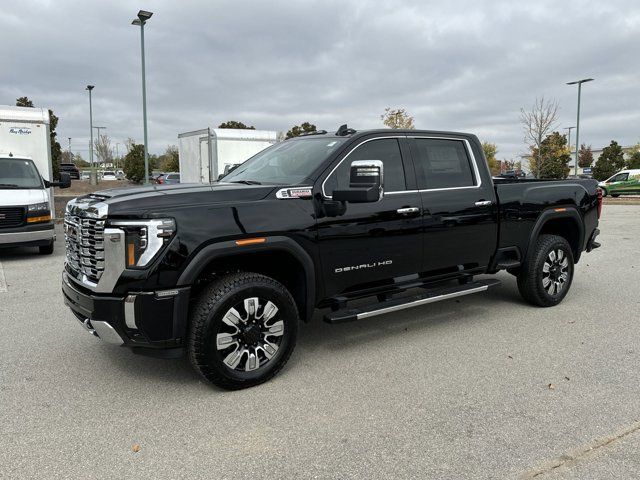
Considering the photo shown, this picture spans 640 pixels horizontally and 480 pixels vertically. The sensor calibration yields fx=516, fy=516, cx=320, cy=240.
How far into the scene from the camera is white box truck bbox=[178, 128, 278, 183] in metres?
15.9

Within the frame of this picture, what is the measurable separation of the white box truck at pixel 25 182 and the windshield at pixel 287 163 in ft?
20.0

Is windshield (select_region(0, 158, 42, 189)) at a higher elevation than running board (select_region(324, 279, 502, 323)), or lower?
higher

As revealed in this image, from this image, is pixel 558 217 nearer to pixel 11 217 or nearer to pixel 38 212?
pixel 38 212

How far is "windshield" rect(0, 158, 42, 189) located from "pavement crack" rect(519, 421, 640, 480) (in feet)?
33.4

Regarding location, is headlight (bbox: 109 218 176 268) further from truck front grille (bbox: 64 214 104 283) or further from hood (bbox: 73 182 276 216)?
truck front grille (bbox: 64 214 104 283)

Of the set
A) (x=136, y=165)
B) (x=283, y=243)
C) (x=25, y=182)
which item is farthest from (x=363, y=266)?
(x=136, y=165)

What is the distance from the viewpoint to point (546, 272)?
5.88 metres

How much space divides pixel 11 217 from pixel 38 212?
0.45m

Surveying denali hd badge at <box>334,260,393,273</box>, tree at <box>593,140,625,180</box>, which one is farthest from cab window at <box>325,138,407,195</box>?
tree at <box>593,140,625,180</box>

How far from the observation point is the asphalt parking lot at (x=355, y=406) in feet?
9.23

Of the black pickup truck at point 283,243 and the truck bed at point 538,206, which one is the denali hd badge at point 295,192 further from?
the truck bed at point 538,206

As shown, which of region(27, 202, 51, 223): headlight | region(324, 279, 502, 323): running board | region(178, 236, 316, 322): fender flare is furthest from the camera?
region(27, 202, 51, 223): headlight

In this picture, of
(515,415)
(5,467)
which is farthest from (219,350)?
(515,415)

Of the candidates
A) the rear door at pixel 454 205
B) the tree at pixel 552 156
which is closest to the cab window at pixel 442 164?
the rear door at pixel 454 205
